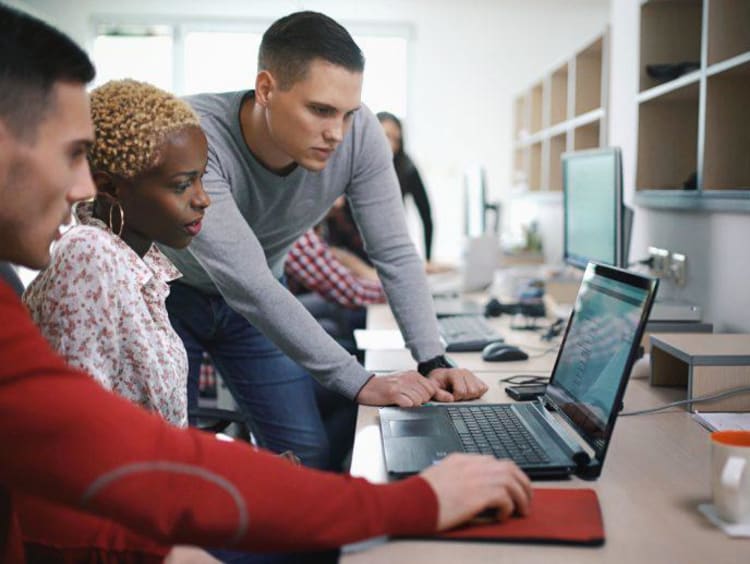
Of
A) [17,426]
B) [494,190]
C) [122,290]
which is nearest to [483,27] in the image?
[494,190]

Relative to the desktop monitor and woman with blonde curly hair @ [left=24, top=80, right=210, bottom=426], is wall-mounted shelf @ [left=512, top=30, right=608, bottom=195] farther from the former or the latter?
woman with blonde curly hair @ [left=24, top=80, right=210, bottom=426]

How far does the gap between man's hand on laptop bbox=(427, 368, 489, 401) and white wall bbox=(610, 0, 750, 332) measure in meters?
0.71

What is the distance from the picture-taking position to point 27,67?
2.48 ft

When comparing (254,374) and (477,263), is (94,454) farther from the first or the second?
(477,263)

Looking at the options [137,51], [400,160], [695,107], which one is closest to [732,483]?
[695,107]

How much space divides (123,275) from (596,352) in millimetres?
720

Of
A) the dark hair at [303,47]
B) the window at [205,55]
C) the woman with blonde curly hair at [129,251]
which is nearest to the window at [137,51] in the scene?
the window at [205,55]

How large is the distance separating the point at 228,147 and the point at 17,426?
107 centimetres

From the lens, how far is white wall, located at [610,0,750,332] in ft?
5.92

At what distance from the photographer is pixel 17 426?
2.14ft

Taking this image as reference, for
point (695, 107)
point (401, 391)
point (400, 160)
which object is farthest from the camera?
point (400, 160)

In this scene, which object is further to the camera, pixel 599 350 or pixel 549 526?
pixel 599 350

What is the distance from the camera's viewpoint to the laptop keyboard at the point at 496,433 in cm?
109

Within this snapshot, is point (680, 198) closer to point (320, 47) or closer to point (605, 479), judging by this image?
point (320, 47)
